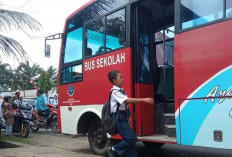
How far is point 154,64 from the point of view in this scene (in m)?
7.23

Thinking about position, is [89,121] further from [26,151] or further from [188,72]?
[188,72]

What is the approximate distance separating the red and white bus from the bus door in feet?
0.06

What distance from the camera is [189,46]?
5.02 m

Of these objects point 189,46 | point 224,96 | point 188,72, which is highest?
point 189,46

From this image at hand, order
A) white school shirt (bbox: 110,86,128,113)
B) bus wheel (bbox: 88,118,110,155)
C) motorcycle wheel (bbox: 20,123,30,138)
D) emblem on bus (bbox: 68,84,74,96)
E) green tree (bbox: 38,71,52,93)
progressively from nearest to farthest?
1. white school shirt (bbox: 110,86,128,113)
2. bus wheel (bbox: 88,118,110,155)
3. emblem on bus (bbox: 68,84,74,96)
4. motorcycle wheel (bbox: 20,123,30,138)
5. green tree (bbox: 38,71,52,93)

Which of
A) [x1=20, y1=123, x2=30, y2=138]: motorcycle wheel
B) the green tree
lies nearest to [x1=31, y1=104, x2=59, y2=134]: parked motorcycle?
[x1=20, y1=123, x2=30, y2=138]: motorcycle wheel

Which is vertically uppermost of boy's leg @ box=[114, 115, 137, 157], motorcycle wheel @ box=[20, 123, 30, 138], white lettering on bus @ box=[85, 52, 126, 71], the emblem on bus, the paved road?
white lettering on bus @ box=[85, 52, 126, 71]

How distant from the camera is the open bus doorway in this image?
243 inches

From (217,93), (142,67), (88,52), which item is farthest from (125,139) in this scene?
(88,52)

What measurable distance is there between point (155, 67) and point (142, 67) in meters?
1.03

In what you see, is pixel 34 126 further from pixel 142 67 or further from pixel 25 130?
pixel 142 67

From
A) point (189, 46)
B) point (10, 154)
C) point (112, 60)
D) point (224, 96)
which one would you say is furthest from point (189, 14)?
point (10, 154)

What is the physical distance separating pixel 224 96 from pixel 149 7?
3141 millimetres

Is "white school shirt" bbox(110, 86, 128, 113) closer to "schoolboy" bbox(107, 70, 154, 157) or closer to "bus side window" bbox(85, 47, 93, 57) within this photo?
"schoolboy" bbox(107, 70, 154, 157)
